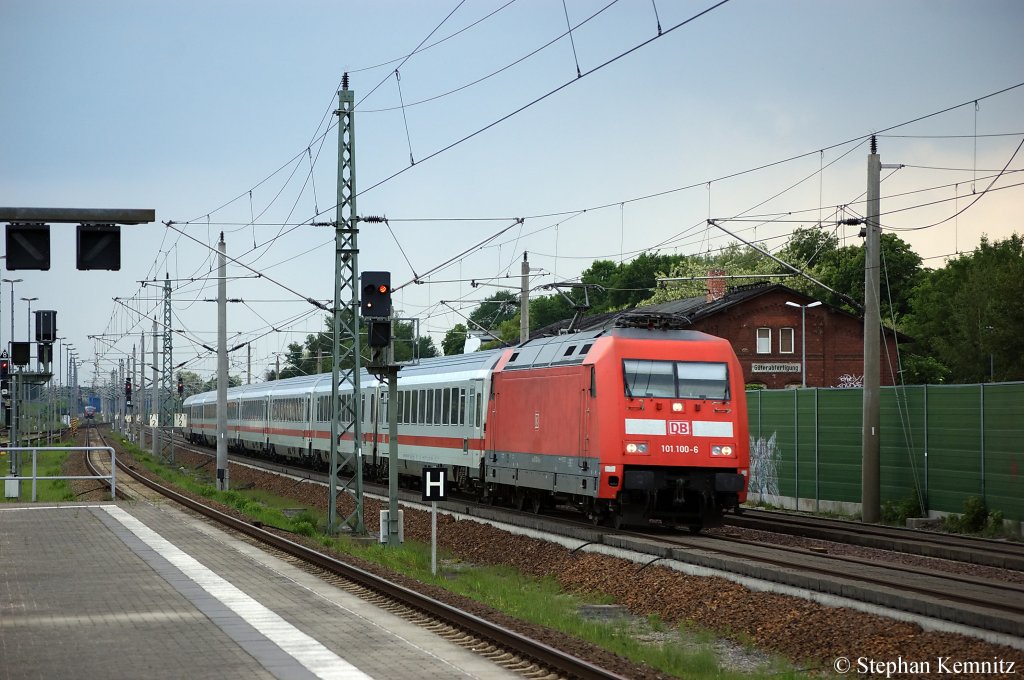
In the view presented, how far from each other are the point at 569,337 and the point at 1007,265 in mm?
65987

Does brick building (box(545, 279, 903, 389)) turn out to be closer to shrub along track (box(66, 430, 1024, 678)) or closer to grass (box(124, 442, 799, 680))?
grass (box(124, 442, 799, 680))

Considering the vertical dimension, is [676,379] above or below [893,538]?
above

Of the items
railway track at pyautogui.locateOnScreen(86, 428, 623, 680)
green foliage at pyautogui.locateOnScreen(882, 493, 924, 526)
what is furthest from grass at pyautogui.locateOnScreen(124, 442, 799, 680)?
green foliage at pyautogui.locateOnScreen(882, 493, 924, 526)

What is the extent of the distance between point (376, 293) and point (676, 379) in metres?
5.28

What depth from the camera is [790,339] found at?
6191 cm

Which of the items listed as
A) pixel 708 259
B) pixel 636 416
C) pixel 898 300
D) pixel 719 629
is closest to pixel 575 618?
pixel 719 629

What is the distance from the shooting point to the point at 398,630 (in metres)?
12.6

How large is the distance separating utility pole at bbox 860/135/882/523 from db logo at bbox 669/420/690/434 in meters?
6.35

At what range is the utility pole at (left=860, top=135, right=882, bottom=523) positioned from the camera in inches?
1027

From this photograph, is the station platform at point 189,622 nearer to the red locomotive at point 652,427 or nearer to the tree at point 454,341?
the red locomotive at point 652,427

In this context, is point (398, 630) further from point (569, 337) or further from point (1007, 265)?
point (1007, 265)

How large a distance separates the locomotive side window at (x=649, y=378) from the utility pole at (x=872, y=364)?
20.6 feet

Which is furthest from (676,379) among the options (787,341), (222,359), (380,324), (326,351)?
(326,351)

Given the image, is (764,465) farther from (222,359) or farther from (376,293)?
(222,359)
